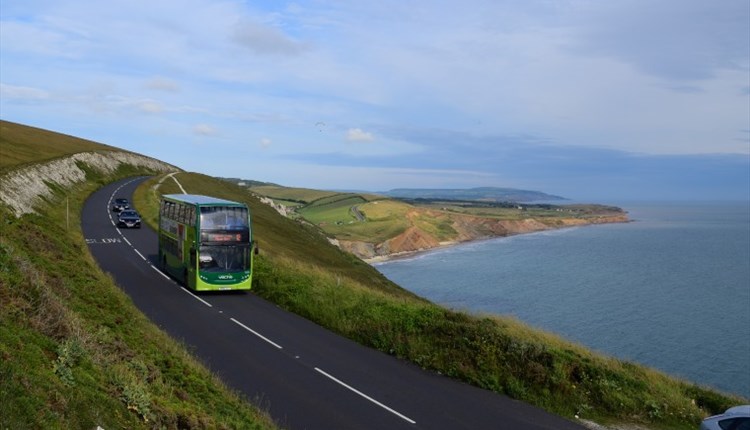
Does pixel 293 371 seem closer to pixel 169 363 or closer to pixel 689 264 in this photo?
pixel 169 363

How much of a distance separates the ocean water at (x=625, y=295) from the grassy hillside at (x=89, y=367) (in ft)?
106

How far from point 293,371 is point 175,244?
50.1ft

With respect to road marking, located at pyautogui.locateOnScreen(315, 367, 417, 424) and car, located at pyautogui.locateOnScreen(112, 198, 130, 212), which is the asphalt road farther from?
car, located at pyautogui.locateOnScreen(112, 198, 130, 212)

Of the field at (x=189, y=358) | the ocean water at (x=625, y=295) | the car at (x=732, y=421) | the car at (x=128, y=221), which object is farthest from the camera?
the car at (x=128, y=221)

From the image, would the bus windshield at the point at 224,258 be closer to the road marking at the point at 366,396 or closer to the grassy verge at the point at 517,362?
the grassy verge at the point at 517,362

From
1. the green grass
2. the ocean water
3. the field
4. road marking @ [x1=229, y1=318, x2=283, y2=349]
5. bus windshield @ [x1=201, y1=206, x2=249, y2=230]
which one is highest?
the green grass

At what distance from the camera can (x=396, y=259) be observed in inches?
5143

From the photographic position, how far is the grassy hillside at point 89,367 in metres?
8.58

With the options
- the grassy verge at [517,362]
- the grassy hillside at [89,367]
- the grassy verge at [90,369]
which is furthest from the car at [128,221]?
the grassy verge at [90,369]

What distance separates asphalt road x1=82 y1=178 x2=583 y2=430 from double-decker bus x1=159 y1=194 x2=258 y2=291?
86cm

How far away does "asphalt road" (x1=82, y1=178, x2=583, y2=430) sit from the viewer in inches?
564

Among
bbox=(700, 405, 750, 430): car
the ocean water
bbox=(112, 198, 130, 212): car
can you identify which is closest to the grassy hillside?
bbox=(700, 405, 750, 430): car

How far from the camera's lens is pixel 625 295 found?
7062 cm

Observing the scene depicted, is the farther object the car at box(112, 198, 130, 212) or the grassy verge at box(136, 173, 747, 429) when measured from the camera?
the car at box(112, 198, 130, 212)
